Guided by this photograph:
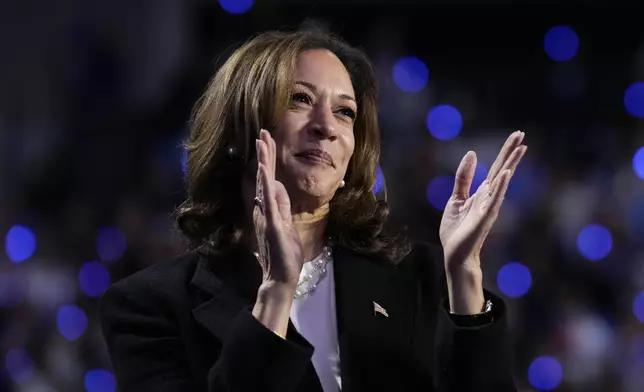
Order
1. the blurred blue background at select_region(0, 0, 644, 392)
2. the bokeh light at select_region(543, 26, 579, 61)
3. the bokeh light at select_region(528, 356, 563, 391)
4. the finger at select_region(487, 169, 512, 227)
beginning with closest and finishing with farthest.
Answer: the finger at select_region(487, 169, 512, 227), the bokeh light at select_region(528, 356, 563, 391), the blurred blue background at select_region(0, 0, 644, 392), the bokeh light at select_region(543, 26, 579, 61)

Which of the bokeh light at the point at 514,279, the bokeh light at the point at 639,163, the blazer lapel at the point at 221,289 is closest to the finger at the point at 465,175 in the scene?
the blazer lapel at the point at 221,289

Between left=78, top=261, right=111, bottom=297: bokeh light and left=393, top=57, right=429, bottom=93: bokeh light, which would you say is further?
left=393, top=57, right=429, bottom=93: bokeh light

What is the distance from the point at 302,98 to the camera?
66.4 inches

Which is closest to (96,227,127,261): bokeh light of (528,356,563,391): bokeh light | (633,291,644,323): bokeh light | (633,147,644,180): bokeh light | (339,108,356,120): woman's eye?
(528,356,563,391): bokeh light

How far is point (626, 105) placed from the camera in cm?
470

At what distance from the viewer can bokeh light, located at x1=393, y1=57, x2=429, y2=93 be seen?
4766mm

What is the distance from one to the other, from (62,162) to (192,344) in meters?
3.04

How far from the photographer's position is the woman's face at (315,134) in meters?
1.64

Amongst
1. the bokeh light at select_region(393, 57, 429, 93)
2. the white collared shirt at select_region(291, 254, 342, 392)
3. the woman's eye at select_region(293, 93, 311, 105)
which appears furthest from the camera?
the bokeh light at select_region(393, 57, 429, 93)

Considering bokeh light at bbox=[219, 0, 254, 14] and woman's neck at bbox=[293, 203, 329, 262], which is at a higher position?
woman's neck at bbox=[293, 203, 329, 262]

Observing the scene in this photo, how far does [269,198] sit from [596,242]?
2.95 meters

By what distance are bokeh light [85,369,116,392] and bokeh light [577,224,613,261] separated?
1.96 m

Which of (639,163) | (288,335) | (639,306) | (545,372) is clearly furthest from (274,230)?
(639,163)

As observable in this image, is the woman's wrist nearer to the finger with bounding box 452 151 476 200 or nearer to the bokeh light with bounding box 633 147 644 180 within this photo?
the finger with bounding box 452 151 476 200
